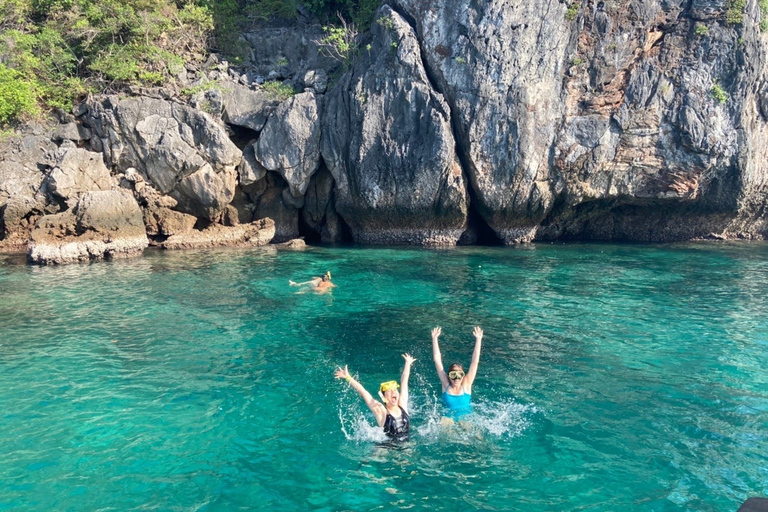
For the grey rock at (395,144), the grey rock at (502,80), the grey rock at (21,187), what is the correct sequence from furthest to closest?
the grey rock at (395,144) < the grey rock at (21,187) < the grey rock at (502,80)

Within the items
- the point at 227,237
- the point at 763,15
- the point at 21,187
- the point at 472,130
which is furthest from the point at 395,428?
the point at 763,15

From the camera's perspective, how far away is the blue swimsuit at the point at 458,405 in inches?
274

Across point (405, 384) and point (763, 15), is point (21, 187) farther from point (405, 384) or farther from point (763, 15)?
point (763, 15)

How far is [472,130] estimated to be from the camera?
19.9 metres

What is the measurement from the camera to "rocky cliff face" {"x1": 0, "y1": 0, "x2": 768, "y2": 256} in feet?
64.5

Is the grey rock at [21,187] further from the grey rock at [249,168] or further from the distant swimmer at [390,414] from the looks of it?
the distant swimmer at [390,414]

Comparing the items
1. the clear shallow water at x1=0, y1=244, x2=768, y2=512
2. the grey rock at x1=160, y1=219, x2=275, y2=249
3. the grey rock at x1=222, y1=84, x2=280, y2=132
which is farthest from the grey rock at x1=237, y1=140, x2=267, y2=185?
the clear shallow water at x1=0, y1=244, x2=768, y2=512

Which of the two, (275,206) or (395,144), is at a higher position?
(395,144)

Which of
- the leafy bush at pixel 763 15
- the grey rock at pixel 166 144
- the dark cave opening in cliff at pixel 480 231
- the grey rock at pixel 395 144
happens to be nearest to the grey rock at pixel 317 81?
the grey rock at pixel 395 144

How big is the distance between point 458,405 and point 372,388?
1.71 m

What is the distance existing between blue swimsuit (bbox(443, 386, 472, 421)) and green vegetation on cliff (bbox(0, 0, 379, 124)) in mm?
20079

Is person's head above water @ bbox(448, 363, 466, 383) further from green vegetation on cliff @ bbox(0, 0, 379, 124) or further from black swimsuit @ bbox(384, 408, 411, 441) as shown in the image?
green vegetation on cliff @ bbox(0, 0, 379, 124)

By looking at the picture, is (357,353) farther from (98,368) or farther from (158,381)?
(98,368)

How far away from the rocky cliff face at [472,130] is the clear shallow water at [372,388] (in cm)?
642
